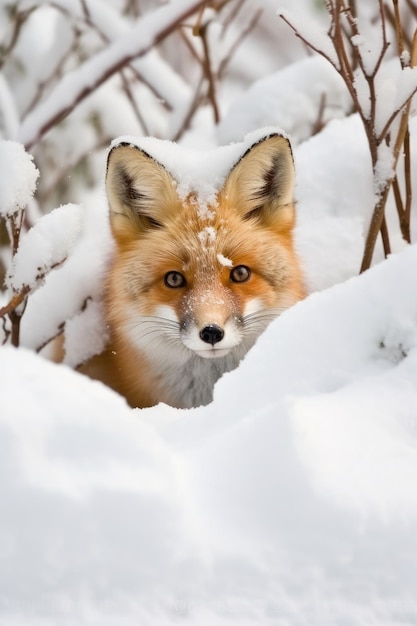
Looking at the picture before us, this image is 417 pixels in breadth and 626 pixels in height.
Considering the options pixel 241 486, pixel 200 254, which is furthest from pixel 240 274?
pixel 241 486

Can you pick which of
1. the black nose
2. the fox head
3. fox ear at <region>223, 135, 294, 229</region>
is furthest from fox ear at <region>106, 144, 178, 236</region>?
the black nose

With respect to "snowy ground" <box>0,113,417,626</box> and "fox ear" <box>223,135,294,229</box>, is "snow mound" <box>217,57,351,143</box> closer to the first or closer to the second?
"fox ear" <box>223,135,294,229</box>

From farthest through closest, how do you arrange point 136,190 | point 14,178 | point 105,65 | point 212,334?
point 105,65 → point 136,190 → point 212,334 → point 14,178

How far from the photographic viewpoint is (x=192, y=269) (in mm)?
2797

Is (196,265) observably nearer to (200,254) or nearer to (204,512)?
(200,254)

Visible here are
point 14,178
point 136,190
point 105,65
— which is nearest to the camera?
point 14,178

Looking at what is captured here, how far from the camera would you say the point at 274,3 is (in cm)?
463

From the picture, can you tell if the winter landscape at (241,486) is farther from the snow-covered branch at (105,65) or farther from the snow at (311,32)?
the snow-covered branch at (105,65)

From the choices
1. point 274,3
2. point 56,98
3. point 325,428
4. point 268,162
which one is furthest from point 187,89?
point 325,428

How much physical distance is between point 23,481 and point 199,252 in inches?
66.1

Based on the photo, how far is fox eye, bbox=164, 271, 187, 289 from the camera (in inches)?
112

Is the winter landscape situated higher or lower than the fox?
lower

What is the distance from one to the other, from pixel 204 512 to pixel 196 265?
1.61 m

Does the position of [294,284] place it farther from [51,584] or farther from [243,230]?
[51,584]
